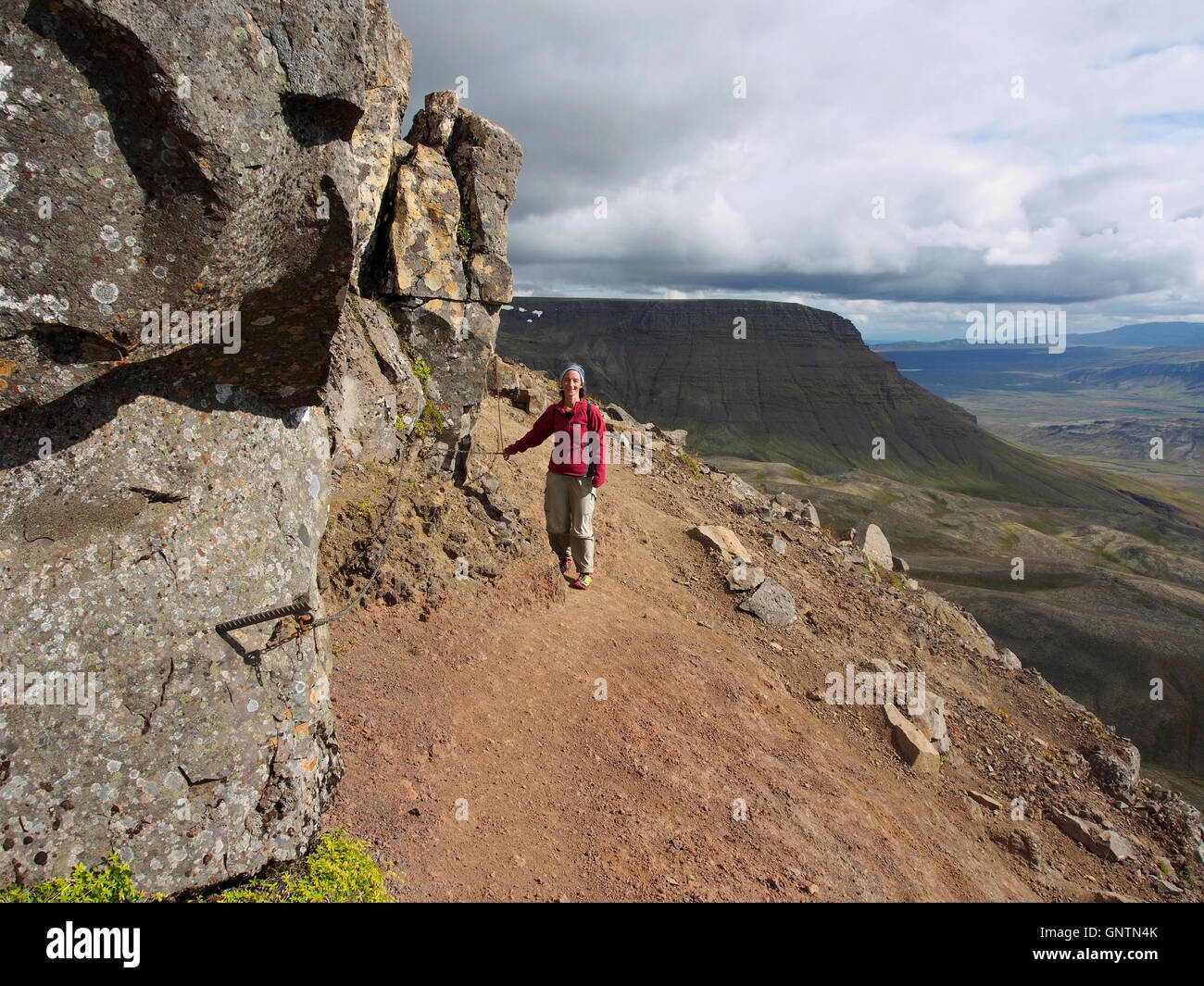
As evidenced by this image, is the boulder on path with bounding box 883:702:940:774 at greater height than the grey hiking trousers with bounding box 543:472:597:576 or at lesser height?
lesser

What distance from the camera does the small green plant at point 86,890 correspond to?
4316 mm

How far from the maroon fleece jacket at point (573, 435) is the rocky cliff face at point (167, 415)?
4.14m

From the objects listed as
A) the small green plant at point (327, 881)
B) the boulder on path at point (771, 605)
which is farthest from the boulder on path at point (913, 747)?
the small green plant at point (327, 881)

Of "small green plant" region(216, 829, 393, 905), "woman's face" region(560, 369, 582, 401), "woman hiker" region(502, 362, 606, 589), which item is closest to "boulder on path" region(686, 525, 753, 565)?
"woman hiker" region(502, 362, 606, 589)

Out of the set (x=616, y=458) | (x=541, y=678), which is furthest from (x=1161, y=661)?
(x=541, y=678)

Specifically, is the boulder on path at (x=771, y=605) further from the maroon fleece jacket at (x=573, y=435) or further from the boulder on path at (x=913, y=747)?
the maroon fleece jacket at (x=573, y=435)

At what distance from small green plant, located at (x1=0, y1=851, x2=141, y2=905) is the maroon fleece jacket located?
21.1 feet

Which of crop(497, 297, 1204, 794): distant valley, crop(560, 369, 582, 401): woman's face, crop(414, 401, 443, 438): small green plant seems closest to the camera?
crop(560, 369, 582, 401): woman's face

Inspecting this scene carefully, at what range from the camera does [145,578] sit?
5102 mm

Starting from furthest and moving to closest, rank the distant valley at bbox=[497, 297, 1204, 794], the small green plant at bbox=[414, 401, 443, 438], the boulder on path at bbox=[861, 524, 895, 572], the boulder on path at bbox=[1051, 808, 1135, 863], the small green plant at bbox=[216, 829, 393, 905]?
the distant valley at bbox=[497, 297, 1204, 794]
the boulder on path at bbox=[861, 524, 895, 572]
the small green plant at bbox=[414, 401, 443, 438]
the boulder on path at bbox=[1051, 808, 1135, 863]
the small green plant at bbox=[216, 829, 393, 905]

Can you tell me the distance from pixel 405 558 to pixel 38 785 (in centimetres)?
604

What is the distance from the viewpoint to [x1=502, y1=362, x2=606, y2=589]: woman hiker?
9.91 meters

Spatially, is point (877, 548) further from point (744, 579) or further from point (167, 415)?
point (167, 415)

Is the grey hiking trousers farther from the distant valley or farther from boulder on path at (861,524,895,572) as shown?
the distant valley
